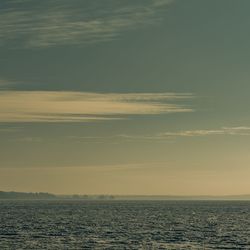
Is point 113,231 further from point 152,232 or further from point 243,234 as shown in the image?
point 243,234

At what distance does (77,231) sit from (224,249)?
37641 millimetres

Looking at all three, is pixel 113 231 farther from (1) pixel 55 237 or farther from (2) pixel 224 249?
(2) pixel 224 249

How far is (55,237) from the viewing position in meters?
103

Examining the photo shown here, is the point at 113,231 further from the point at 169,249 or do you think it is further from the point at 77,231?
the point at 169,249

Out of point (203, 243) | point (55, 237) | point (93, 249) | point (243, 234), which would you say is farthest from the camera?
point (243, 234)

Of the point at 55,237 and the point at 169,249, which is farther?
the point at 55,237

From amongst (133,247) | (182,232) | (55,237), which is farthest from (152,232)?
(133,247)

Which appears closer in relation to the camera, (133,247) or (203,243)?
(133,247)

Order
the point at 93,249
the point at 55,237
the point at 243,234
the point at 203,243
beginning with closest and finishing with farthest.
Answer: the point at 93,249, the point at 203,243, the point at 55,237, the point at 243,234

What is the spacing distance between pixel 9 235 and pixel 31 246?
20.0m

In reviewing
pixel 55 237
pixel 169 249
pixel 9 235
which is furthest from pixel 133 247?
pixel 9 235

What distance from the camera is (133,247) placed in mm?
87750

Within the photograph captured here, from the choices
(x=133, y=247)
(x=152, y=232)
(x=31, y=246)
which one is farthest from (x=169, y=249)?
(x=152, y=232)

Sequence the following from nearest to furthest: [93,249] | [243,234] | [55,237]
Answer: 1. [93,249]
2. [55,237]
3. [243,234]
